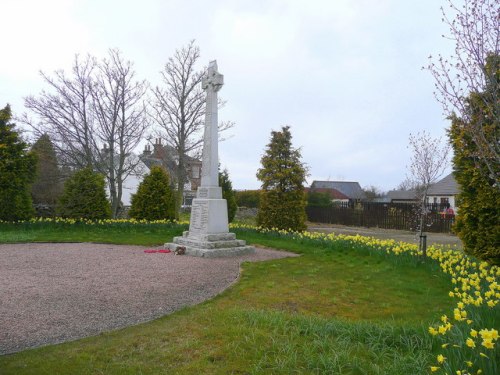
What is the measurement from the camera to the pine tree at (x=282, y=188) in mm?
14391

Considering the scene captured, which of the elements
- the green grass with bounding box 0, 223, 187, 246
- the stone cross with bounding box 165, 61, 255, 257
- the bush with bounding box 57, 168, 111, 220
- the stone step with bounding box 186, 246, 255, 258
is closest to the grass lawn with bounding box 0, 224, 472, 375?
the stone step with bounding box 186, 246, 255, 258

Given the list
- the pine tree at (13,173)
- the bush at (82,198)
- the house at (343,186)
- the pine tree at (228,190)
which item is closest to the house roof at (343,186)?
the house at (343,186)

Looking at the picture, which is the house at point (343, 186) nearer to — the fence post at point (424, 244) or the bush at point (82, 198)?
the bush at point (82, 198)

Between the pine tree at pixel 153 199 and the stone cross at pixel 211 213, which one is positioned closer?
the stone cross at pixel 211 213

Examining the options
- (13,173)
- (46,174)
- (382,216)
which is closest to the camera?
(13,173)

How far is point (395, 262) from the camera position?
8.03 metres

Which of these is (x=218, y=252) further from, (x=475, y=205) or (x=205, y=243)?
(x=475, y=205)

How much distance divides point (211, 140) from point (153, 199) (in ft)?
19.6

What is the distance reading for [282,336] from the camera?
3.84 metres

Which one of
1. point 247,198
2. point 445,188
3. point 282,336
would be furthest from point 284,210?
point 445,188

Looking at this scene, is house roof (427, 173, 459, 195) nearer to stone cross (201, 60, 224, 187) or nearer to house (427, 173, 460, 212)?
house (427, 173, 460, 212)

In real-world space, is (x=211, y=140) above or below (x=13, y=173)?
above

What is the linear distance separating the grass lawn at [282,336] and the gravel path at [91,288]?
412 millimetres

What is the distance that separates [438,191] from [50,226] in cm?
3090
